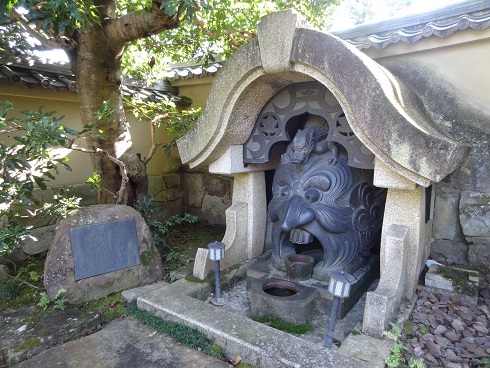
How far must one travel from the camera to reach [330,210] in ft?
10.8

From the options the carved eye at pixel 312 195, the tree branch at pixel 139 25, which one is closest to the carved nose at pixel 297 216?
the carved eye at pixel 312 195

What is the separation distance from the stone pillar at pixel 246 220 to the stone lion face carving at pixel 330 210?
21.4 inches

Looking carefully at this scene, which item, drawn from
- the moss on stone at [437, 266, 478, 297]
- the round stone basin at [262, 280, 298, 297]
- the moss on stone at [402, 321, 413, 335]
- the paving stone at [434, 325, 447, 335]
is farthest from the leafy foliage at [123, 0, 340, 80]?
the paving stone at [434, 325, 447, 335]

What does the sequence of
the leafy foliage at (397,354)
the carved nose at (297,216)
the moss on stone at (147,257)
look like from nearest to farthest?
the leafy foliage at (397,354), the carved nose at (297,216), the moss on stone at (147,257)

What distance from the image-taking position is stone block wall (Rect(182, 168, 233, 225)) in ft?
20.7

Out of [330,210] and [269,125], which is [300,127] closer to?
[269,125]

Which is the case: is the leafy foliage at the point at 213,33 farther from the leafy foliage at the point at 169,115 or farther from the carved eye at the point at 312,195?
the carved eye at the point at 312,195

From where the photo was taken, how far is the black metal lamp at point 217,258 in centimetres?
337

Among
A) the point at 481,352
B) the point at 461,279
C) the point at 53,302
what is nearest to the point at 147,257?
the point at 53,302

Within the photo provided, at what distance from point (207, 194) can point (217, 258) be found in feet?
10.9

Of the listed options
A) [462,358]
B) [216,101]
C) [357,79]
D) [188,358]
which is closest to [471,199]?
[462,358]

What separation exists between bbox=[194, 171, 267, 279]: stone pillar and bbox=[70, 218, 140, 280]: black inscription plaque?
1164mm

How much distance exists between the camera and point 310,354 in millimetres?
2363

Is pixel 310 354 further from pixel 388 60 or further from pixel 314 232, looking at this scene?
pixel 388 60
